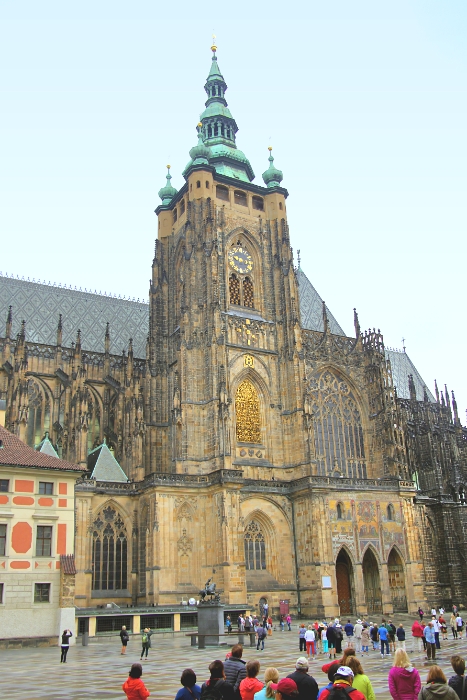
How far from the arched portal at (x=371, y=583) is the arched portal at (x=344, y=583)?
116cm

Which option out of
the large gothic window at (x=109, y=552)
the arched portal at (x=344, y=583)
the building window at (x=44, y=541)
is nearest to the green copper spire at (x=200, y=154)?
the large gothic window at (x=109, y=552)

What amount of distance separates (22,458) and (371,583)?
25263 mm

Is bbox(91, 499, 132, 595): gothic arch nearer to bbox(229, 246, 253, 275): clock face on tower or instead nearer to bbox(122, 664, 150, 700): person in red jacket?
bbox(229, 246, 253, 275): clock face on tower

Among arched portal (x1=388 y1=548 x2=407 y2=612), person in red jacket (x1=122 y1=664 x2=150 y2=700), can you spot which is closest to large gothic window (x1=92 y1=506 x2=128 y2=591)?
arched portal (x1=388 y1=548 x2=407 y2=612)

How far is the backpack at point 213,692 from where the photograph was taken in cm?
816

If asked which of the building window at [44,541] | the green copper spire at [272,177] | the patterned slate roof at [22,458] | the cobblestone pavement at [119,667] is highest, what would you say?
the green copper spire at [272,177]

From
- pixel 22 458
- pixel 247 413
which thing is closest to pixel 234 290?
pixel 247 413

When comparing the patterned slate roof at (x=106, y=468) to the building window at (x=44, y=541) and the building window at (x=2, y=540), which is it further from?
the building window at (x=2, y=540)

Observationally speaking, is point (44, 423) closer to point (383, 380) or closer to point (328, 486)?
point (328, 486)

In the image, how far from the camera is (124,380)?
169 ft

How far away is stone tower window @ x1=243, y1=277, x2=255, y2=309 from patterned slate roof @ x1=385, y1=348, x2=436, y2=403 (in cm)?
2103

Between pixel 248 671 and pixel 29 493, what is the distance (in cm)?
2522

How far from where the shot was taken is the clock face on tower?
51.7 m

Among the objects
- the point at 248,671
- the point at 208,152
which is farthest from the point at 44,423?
the point at 248,671
